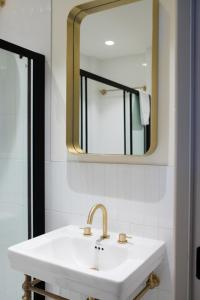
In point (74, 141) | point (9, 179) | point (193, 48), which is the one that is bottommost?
point (9, 179)

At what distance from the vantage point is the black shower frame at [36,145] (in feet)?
5.67

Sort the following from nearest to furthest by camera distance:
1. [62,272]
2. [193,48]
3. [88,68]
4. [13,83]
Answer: [193,48], [62,272], [88,68], [13,83]

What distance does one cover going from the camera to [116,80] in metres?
1.54

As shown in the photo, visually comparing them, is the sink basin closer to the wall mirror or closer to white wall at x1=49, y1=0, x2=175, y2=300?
white wall at x1=49, y1=0, x2=175, y2=300

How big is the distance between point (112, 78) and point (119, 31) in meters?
0.25

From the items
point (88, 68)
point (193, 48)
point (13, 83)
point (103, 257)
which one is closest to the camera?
point (193, 48)

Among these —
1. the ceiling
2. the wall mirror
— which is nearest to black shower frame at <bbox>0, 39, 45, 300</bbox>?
the wall mirror

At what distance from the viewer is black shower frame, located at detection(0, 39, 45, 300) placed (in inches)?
68.1

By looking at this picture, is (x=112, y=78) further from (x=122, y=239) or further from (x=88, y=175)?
(x=122, y=239)

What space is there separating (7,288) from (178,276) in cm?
138

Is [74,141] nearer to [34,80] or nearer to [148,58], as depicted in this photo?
[34,80]

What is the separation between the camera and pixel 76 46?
65.2 inches

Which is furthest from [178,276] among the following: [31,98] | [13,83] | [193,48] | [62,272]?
[13,83]

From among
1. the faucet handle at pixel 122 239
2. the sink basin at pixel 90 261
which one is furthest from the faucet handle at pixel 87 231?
the faucet handle at pixel 122 239
